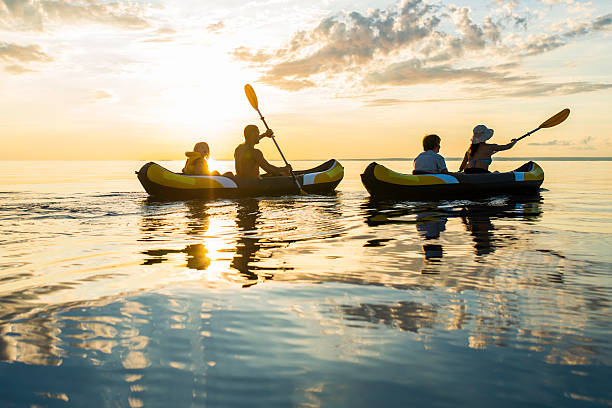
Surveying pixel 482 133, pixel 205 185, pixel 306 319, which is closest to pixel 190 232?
pixel 306 319

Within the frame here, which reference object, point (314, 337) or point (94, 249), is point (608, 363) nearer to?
point (314, 337)

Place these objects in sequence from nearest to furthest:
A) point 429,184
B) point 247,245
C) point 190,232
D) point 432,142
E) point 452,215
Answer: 1. point 247,245
2. point 190,232
3. point 452,215
4. point 432,142
5. point 429,184

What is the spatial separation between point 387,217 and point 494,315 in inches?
219

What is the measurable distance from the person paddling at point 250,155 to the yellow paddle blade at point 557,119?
27.0 ft

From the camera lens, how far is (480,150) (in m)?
12.1

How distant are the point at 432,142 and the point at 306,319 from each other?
8.65 meters

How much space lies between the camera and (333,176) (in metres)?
14.4

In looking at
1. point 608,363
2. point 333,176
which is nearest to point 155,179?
point 333,176

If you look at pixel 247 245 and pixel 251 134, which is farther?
pixel 251 134

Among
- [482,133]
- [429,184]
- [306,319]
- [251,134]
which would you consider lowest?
[306,319]

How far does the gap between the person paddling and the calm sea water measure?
19.5 ft

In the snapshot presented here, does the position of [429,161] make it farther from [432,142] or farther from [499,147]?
[499,147]

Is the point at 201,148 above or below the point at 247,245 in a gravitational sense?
above

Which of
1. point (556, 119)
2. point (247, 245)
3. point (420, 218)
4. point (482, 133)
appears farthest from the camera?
point (556, 119)
